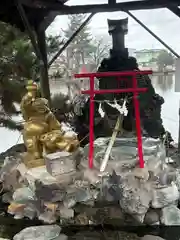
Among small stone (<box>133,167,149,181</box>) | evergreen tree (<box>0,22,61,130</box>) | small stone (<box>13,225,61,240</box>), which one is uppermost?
evergreen tree (<box>0,22,61,130</box>)

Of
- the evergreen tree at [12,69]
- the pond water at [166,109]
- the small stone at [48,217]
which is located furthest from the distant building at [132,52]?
the small stone at [48,217]

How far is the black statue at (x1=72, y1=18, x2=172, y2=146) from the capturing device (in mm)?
1840

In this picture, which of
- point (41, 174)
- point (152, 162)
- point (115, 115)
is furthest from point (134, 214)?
point (115, 115)

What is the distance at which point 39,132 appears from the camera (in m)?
1.42

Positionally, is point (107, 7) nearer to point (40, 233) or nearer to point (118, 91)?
point (118, 91)

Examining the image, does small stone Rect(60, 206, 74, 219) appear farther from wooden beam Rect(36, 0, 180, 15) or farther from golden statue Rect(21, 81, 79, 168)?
wooden beam Rect(36, 0, 180, 15)

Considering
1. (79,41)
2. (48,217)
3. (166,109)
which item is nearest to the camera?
(48,217)

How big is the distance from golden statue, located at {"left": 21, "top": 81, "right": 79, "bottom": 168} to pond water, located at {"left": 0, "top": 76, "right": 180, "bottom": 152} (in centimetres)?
78

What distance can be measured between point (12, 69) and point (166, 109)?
1.17 meters

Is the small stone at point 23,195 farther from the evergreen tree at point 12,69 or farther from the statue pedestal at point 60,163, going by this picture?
the evergreen tree at point 12,69

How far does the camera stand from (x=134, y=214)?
1.18m

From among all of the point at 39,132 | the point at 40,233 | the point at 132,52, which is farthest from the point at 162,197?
the point at 132,52

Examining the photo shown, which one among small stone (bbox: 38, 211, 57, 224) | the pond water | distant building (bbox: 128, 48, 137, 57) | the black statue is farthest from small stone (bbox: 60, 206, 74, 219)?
distant building (bbox: 128, 48, 137, 57)

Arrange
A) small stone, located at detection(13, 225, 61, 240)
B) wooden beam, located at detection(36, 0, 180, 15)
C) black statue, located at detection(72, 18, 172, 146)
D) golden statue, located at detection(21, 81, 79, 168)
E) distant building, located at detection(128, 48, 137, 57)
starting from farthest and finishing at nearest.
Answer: distant building, located at detection(128, 48, 137, 57), black statue, located at detection(72, 18, 172, 146), wooden beam, located at detection(36, 0, 180, 15), golden statue, located at detection(21, 81, 79, 168), small stone, located at detection(13, 225, 61, 240)
